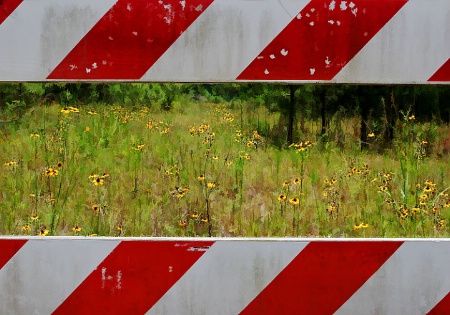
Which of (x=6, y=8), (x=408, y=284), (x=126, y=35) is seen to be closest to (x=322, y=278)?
(x=408, y=284)

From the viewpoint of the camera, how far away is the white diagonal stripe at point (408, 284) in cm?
146

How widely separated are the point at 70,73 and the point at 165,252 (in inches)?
19.0

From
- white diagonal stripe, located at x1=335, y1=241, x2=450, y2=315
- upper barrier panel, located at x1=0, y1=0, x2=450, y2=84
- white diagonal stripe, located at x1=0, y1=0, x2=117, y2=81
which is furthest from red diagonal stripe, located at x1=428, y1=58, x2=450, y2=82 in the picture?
white diagonal stripe, located at x1=0, y1=0, x2=117, y2=81

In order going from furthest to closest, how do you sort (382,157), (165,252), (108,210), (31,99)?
(31,99) → (382,157) → (108,210) → (165,252)

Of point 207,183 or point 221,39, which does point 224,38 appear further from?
point 207,183

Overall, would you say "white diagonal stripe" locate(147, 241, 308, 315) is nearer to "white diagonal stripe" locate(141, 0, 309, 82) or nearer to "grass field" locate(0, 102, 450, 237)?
"white diagonal stripe" locate(141, 0, 309, 82)

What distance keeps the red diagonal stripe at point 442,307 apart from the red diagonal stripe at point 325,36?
610 mm

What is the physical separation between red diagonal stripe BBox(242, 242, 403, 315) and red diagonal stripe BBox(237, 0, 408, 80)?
1.37ft

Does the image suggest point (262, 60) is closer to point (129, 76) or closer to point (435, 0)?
point (129, 76)

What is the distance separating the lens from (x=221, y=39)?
1454mm

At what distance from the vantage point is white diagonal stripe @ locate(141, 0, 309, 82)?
1.45m

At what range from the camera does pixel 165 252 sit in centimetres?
144

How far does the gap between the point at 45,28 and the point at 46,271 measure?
58cm

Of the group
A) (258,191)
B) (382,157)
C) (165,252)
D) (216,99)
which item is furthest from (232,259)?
(216,99)
